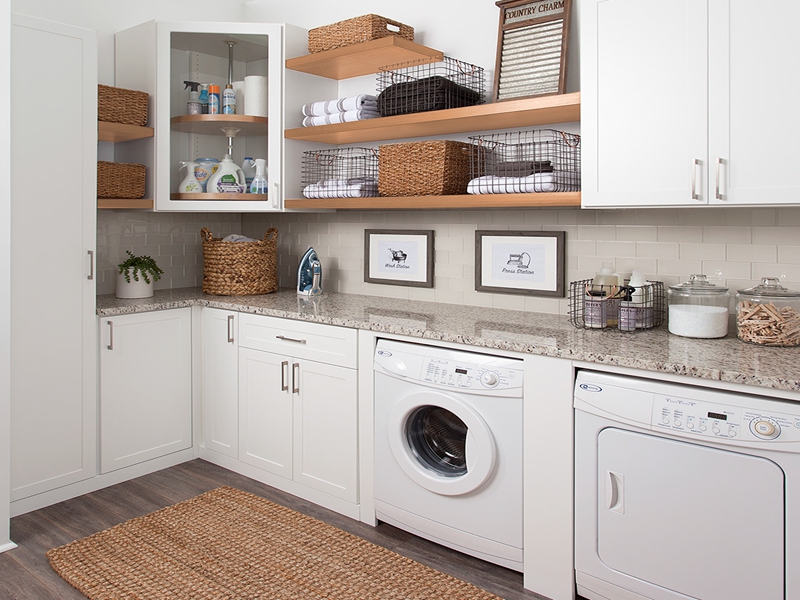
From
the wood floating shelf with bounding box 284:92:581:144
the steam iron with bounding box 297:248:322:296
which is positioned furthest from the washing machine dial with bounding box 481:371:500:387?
the steam iron with bounding box 297:248:322:296

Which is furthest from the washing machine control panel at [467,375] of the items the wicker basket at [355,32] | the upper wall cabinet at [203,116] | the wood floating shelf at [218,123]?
the wood floating shelf at [218,123]

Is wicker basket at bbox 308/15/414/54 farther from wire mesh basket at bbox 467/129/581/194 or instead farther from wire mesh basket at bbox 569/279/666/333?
wire mesh basket at bbox 569/279/666/333

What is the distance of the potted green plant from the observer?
3.40 m

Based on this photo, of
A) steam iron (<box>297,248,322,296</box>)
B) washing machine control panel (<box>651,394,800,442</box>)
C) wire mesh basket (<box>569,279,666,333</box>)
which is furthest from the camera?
steam iron (<box>297,248,322,296</box>)

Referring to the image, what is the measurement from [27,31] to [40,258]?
0.89 meters

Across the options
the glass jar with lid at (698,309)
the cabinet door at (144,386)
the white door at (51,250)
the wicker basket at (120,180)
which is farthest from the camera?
the wicker basket at (120,180)

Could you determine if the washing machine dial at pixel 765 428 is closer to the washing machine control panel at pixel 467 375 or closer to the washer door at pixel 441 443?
the washing machine control panel at pixel 467 375

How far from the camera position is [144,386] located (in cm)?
328

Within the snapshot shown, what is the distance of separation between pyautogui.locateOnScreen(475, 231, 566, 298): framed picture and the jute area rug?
3.96 ft

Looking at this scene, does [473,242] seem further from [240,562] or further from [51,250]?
[51,250]

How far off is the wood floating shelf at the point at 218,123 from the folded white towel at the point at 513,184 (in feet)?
4.17

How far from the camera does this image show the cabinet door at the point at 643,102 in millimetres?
2148

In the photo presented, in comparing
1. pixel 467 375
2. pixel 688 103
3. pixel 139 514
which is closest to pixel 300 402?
pixel 139 514

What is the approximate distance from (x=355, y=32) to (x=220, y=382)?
1.75 meters
